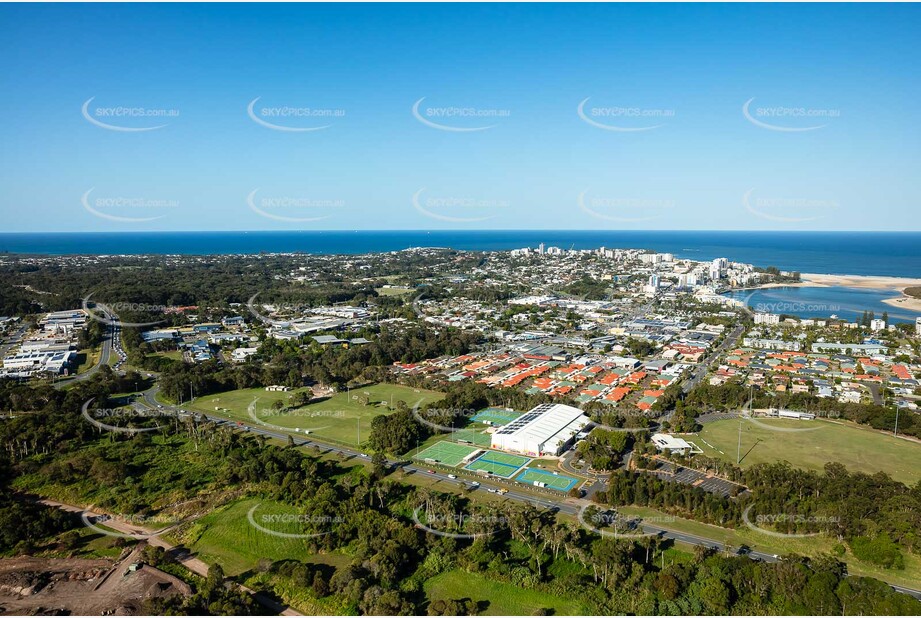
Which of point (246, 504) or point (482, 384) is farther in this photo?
point (482, 384)

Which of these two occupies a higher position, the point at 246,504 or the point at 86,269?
the point at 86,269

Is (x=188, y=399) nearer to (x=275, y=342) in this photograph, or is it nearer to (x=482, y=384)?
(x=275, y=342)

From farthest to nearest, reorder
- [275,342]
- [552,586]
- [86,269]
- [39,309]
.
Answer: [86,269] < [39,309] < [275,342] < [552,586]

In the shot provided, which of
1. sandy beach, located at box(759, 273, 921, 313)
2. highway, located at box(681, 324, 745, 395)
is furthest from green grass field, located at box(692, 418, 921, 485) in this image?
sandy beach, located at box(759, 273, 921, 313)

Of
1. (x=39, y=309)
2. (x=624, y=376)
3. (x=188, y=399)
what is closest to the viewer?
(x=188, y=399)

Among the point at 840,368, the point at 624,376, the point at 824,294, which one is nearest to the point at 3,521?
the point at 624,376
